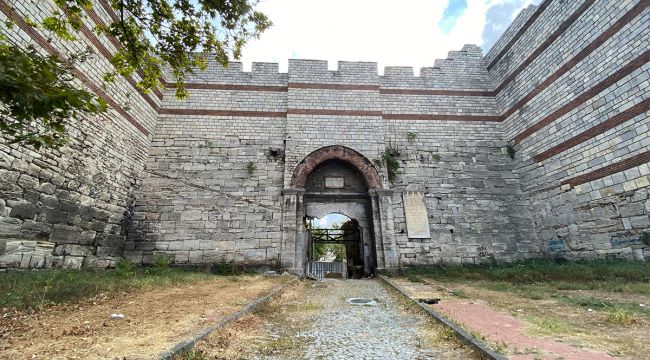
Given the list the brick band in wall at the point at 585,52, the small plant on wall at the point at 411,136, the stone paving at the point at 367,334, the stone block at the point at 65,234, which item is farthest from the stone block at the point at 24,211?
the brick band in wall at the point at 585,52

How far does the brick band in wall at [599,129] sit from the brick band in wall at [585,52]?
6.67ft

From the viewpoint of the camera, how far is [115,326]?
321 cm

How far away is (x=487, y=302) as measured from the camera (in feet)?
15.8

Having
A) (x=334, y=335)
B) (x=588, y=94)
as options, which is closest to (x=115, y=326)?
(x=334, y=335)

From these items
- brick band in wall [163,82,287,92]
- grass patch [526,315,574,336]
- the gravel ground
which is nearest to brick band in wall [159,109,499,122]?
brick band in wall [163,82,287,92]

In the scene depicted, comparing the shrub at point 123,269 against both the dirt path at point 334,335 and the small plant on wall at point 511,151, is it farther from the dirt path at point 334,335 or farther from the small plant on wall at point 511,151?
the small plant on wall at point 511,151

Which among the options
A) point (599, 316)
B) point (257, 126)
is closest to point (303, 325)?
point (599, 316)

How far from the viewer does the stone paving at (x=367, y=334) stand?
2855 mm

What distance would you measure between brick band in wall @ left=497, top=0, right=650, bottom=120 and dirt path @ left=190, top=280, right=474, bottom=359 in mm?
8962

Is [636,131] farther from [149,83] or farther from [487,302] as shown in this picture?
[149,83]

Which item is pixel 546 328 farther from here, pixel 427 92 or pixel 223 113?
pixel 223 113

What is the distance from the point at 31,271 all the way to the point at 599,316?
9692mm

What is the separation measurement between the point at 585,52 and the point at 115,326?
1229 centimetres

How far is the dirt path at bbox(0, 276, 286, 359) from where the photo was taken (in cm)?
244
